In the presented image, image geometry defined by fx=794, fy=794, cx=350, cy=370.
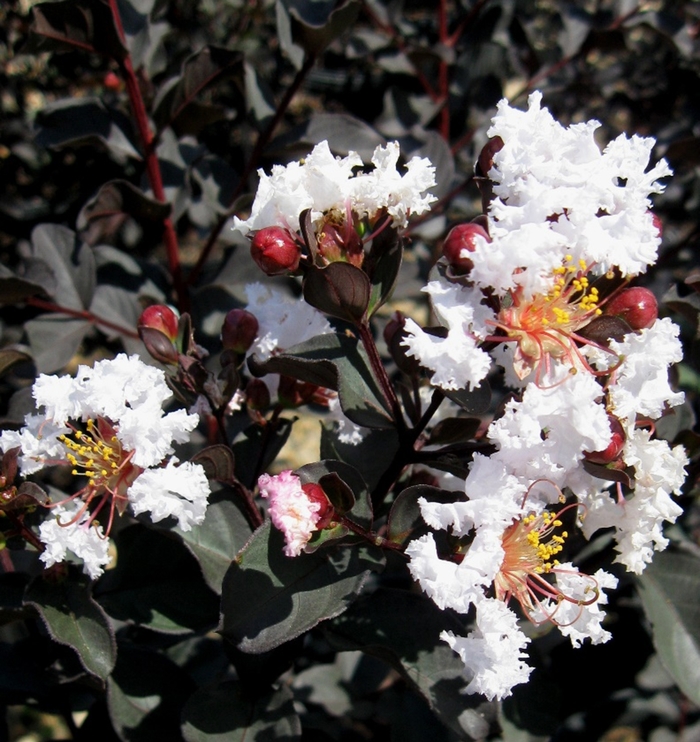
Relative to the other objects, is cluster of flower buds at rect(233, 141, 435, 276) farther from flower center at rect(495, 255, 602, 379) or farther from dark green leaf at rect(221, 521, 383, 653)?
dark green leaf at rect(221, 521, 383, 653)

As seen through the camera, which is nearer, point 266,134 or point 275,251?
point 275,251

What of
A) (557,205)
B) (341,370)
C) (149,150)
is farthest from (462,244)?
(149,150)

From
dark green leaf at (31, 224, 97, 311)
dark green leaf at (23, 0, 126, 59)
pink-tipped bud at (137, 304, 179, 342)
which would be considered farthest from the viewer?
dark green leaf at (31, 224, 97, 311)

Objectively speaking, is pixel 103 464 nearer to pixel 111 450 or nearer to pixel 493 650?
pixel 111 450

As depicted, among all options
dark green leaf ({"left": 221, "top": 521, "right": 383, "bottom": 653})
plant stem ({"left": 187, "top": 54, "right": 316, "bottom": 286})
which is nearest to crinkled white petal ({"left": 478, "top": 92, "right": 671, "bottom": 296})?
dark green leaf ({"left": 221, "top": 521, "right": 383, "bottom": 653})

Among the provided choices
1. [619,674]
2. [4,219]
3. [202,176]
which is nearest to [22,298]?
[202,176]

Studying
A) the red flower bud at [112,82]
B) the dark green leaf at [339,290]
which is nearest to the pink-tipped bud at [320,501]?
the dark green leaf at [339,290]
